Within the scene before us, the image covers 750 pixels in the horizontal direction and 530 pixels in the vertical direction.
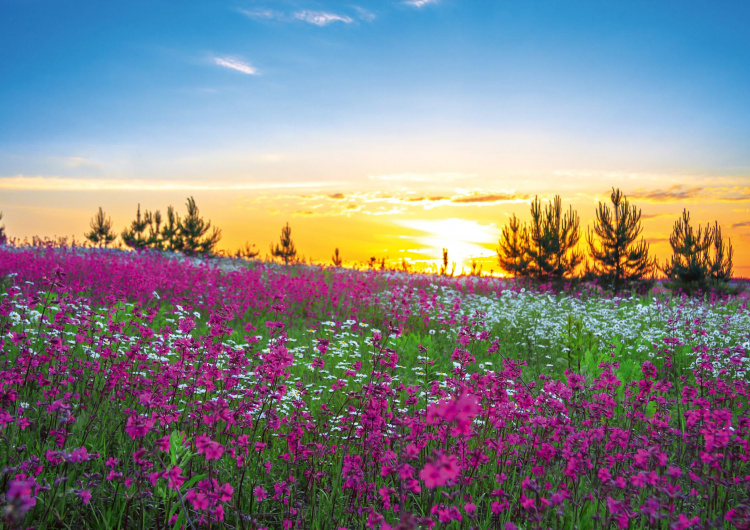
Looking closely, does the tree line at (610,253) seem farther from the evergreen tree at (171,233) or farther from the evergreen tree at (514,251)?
the evergreen tree at (171,233)

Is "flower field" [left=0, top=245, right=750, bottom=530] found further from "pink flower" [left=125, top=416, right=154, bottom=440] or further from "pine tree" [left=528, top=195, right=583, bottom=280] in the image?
"pine tree" [left=528, top=195, right=583, bottom=280]

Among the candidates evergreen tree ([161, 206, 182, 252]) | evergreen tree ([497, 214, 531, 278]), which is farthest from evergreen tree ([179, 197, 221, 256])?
evergreen tree ([497, 214, 531, 278])

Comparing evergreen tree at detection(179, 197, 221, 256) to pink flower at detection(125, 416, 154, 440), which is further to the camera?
evergreen tree at detection(179, 197, 221, 256)

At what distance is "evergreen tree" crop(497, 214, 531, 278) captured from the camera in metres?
23.7

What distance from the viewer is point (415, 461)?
13.6ft

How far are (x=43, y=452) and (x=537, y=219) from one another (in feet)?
74.7

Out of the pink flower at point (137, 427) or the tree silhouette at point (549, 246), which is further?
the tree silhouette at point (549, 246)

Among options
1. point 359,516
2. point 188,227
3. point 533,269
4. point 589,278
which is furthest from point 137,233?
point 359,516

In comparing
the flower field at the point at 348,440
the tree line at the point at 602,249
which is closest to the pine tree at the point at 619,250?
the tree line at the point at 602,249

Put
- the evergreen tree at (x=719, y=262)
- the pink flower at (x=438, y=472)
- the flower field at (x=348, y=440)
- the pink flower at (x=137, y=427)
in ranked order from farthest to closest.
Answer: the evergreen tree at (x=719, y=262) < the flower field at (x=348, y=440) < the pink flower at (x=137, y=427) < the pink flower at (x=438, y=472)

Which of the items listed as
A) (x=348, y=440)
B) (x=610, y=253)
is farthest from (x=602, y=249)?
(x=348, y=440)

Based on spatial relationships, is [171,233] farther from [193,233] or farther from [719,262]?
[719,262]

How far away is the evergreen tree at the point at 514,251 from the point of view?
23734mm

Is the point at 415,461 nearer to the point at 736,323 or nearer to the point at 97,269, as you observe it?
the point at 736,323
